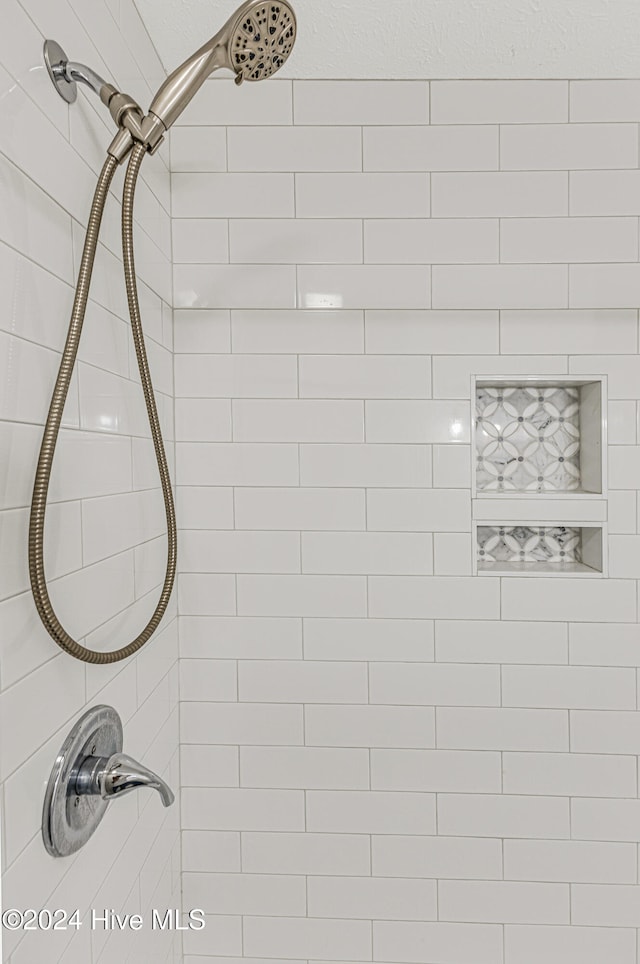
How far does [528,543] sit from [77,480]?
3.73ft

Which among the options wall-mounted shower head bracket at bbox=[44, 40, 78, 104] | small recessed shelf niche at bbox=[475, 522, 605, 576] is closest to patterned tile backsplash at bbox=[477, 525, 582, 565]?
small recessed shelf niche at bbox=[475, 522, 605, 576]

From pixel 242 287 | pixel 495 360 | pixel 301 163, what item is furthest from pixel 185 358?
pixel 495 360

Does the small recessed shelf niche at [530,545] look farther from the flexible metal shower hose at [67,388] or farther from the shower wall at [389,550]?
the flexible metal shower hose at [67,388]

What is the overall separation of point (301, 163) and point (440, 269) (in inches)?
15.7

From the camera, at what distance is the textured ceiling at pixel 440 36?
1.25 metres

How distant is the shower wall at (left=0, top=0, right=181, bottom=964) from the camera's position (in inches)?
31.2

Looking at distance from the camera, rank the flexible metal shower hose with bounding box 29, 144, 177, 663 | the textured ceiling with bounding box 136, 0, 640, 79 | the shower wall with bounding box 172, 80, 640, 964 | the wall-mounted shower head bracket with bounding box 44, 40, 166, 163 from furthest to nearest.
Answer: the shower wall with bounding box 172, 80, 640, 964
the textured ceiling with bounding box 136, 0, 640, 79
the wall-mounted shower head bracket with bounding box 44, 40, 166, 163
the flexible metal shower hose with bounding box 29, 144, 177, 663

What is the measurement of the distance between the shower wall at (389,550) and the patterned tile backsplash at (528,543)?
0.14 meters

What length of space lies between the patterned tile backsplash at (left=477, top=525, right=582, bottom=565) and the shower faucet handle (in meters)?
0.99

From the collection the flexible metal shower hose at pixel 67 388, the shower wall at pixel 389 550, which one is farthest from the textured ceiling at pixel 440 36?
the flexible metal shower hose at pixel 67 388

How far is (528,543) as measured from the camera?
5.41ft

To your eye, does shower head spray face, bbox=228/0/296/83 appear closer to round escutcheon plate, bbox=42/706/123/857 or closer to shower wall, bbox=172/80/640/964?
shower wall, bbox=172/80/640/964

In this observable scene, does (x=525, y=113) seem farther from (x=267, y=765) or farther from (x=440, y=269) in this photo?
(x=267, y=765)

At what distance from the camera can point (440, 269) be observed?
148 cm
